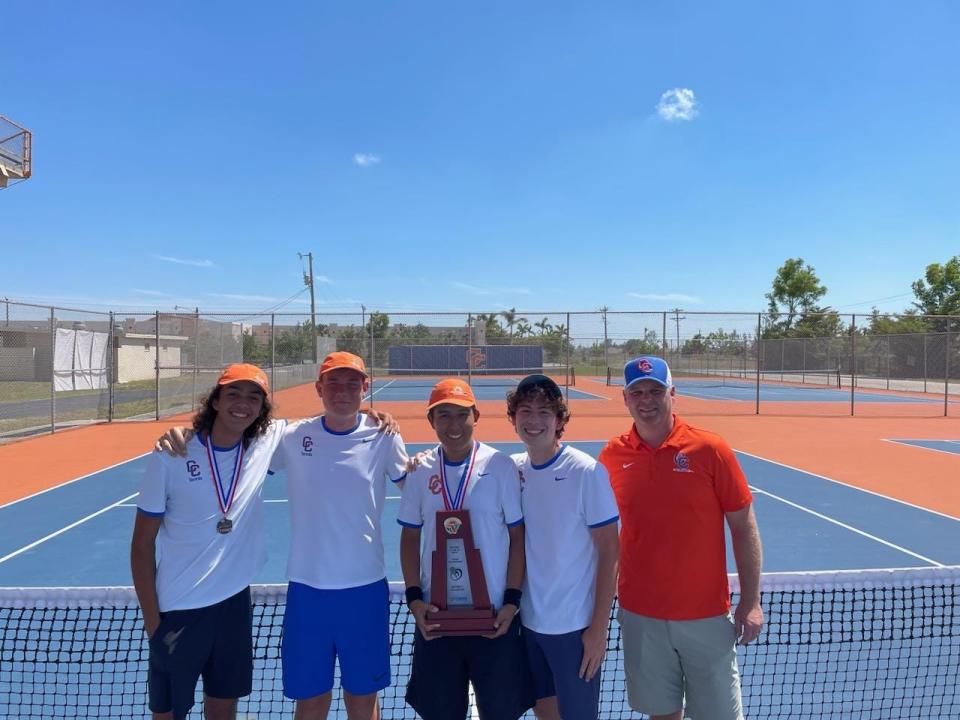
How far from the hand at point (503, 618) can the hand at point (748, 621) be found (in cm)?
99

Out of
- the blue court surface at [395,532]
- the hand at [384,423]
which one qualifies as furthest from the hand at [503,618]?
the blue court surface at [395,532]

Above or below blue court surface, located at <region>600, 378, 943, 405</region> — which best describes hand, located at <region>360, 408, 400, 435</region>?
above

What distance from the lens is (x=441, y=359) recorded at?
35.7 metres

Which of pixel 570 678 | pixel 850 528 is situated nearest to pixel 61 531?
pixel 570 678

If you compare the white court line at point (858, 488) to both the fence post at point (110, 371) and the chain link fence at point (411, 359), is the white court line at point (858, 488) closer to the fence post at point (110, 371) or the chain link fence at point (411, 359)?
the chain link fence at point (411, 359)

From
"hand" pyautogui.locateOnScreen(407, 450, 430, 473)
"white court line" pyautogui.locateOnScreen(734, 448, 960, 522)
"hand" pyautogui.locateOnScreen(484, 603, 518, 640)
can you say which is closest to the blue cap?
"hand" pyautogui.locateOnScreen(407, 450, 430, 473)

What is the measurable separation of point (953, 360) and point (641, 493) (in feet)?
116

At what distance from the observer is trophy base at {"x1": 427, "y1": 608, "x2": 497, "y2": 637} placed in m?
2.30

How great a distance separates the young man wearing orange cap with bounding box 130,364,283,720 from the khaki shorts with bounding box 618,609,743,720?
174cm

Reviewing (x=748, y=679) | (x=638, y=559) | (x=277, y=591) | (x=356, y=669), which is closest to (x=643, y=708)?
(x=638, y=559)

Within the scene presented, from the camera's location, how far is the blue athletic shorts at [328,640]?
2506 millimetres

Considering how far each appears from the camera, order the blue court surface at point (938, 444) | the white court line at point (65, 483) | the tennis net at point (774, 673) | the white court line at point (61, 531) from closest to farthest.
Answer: the tennis net at point (774, 673) → the white court line at point (61, 531) → the white court line at point (65, 483) → the blue court surface at point (938, 444)

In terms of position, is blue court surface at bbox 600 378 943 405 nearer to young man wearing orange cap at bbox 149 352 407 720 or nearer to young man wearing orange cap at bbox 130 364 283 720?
young man wearing orange cap at bbox 149 352 407 720

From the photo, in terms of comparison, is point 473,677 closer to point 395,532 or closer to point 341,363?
point 341,363
